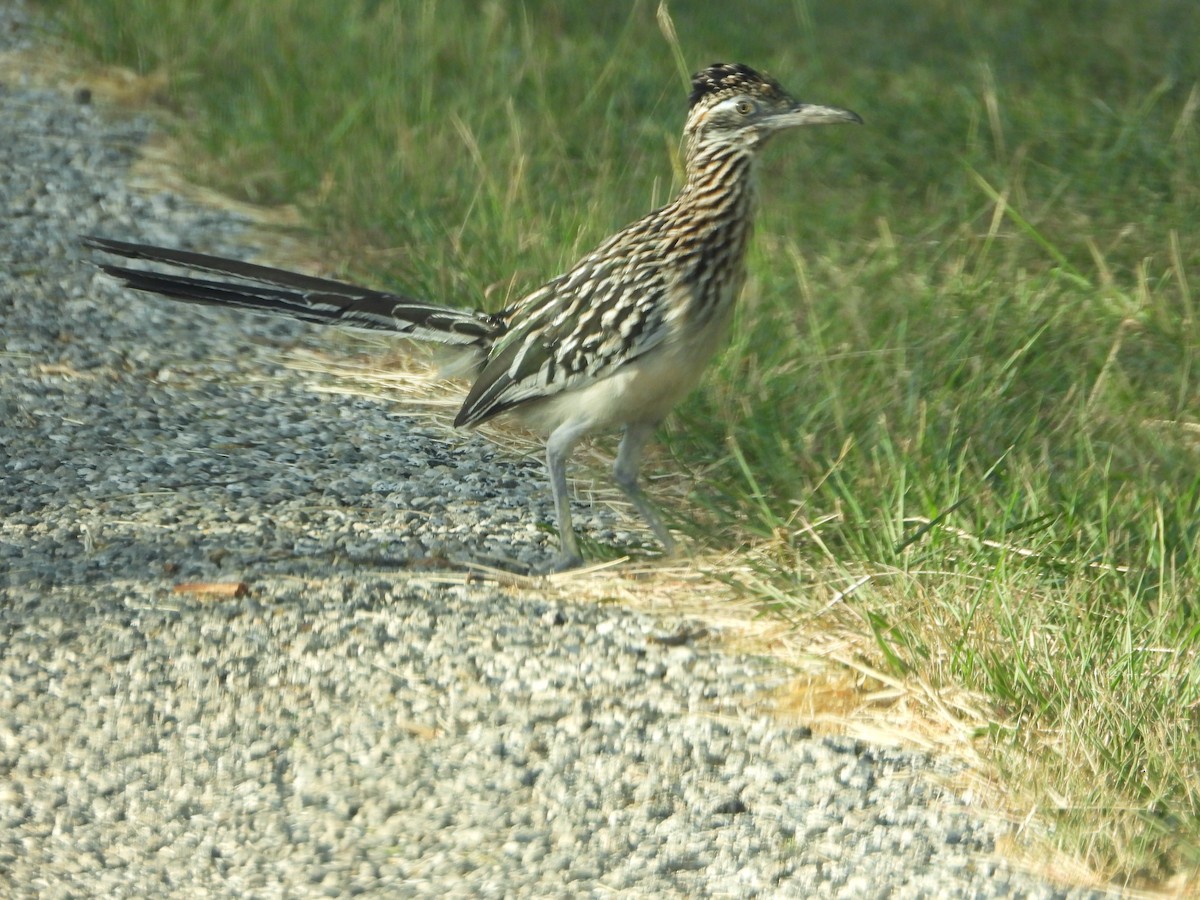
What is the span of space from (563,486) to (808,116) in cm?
127

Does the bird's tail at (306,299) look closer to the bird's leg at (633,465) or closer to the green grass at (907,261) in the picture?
the bird's leg at (633,465)

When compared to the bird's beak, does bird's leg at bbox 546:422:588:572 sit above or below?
below

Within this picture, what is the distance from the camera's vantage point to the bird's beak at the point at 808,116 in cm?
467

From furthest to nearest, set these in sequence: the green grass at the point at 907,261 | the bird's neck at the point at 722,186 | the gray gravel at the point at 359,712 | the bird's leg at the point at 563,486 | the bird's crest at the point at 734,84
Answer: the bird's crest at the point at 734,84 < the bird's neck at the point at 722,186 < the bird's leg at the point at 563,486 < the green grass at the point at 907,261 < the gray gravel at the point at 359,712

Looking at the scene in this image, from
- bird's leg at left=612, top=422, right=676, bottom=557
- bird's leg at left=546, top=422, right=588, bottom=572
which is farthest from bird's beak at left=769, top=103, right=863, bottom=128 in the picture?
bird's leg at left=546, top=422, right=588, bottom=572

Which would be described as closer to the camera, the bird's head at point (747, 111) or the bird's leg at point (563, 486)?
the bird's leg at point (563, 486)

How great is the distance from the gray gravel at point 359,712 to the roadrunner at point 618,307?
339 millimetres

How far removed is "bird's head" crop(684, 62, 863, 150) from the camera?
472cm

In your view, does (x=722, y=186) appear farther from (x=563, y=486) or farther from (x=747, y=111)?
(x=563, y=486)

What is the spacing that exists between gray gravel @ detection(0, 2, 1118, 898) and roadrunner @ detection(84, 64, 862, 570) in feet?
1.11

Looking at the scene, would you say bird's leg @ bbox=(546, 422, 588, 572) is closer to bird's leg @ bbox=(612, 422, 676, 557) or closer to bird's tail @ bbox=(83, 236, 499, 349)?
bird's leg @ bbox=(612, 422, 676, 557)

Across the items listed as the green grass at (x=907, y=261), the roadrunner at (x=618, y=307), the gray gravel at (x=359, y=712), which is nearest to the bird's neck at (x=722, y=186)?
the roadrunner at (x=618, y=307)

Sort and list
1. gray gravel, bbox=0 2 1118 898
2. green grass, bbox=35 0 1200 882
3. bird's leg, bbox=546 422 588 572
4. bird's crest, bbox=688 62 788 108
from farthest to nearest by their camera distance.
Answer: bird's crest, bbox=688 62 788 108 → bird's leg, bbox=546 422 588 572 → green grass, bbox=35 0 1200 882 → gray gravel, bbox=0 2 1118 898

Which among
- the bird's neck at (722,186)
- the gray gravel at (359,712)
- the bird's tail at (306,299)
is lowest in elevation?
the gray gravel at (359,712)
